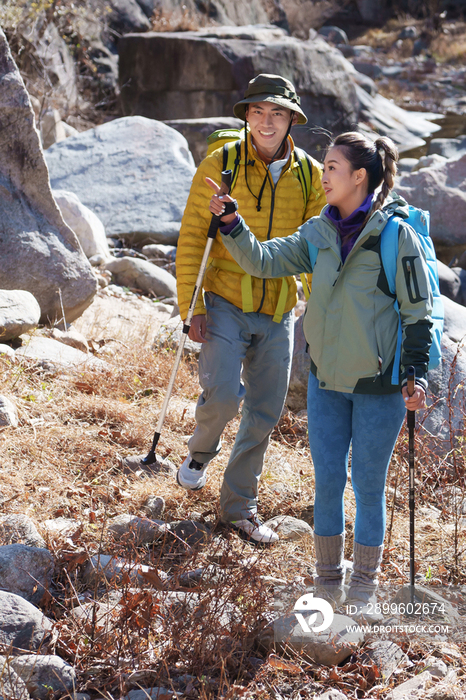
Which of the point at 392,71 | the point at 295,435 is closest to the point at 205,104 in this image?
the point at 295,435

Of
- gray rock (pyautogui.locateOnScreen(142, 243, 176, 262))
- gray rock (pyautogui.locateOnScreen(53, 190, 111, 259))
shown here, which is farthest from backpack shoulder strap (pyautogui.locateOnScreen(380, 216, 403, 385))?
gray rock (pyautogui.locateOnScreen(142, 243, 176, 262))

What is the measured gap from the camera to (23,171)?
21.0 feet

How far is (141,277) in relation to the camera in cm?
836

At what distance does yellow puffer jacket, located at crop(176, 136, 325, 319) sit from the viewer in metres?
3.56

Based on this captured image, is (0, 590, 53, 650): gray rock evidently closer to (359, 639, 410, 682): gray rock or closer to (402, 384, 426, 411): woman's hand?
(359, 639, 410, 682): gray rock

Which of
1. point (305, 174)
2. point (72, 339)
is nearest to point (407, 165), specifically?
point (72, 339)

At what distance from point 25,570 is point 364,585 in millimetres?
1374

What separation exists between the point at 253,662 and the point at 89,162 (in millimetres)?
8789

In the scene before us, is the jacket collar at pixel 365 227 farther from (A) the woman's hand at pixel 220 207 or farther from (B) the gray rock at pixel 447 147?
(B) the gray rock at pixel 447 147

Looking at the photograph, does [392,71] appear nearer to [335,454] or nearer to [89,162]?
[89,162]

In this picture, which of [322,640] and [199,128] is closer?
[322,640]

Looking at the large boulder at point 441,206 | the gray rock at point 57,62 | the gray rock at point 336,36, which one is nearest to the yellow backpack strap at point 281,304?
the large boulder at point 441,206

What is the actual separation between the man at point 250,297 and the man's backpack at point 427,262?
0.88 m

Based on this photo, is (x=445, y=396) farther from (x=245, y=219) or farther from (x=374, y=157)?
(x=374, y=157)
